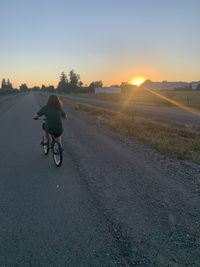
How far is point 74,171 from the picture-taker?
804cm

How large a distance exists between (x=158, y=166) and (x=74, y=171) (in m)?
2.20

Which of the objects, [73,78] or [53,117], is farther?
[73,78]

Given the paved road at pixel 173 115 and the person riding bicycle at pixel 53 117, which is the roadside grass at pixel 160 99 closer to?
the paved road at pixel 173 115

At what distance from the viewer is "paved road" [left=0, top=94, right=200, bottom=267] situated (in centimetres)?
401

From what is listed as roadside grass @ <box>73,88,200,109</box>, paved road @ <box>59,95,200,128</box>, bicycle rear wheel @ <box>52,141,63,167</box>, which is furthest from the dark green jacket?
roadside grass @ <box>73,88,200,109</box>

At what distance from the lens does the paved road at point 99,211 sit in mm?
4012

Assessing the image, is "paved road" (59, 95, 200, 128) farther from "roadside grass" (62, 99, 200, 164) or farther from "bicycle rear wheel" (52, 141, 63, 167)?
"bicycle rear wheel" (52, 141, 63, 167)

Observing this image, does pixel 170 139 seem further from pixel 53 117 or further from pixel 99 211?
pixel 99 211

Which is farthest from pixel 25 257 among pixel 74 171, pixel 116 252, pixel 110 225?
pixel 74 171

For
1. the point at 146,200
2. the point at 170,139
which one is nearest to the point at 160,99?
the point at 170,139

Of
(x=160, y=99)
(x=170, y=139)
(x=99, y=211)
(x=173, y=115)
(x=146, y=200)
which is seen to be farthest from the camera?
(x=160, y=99)

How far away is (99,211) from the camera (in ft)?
17.7

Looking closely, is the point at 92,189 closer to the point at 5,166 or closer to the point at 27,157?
the point at 5,166

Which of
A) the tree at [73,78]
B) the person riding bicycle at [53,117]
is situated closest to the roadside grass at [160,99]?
the person riding bicycle at [53,117]
